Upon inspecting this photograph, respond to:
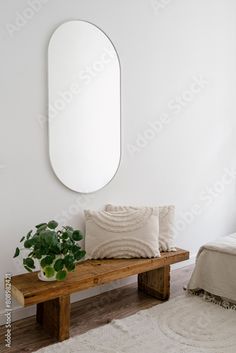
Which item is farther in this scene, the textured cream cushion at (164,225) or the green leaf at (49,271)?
the textured cream cushion at (164,225)

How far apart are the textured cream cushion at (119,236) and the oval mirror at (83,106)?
0.27m

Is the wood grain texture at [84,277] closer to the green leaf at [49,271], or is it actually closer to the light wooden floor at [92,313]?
the green leaf at [49,271]

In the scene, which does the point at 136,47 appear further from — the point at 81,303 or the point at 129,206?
the point at 81,303

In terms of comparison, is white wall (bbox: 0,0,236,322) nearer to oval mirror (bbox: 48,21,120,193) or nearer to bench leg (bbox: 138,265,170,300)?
oval mirror (bbox: 48,21,120,193)

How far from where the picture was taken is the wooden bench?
2023 mm

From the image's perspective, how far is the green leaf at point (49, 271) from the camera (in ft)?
6.81

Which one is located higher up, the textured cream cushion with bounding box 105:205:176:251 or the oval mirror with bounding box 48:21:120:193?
the oval mirror with bounding box 48:21:120:193

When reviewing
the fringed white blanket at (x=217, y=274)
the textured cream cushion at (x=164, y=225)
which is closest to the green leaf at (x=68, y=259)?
the textured cream cushion at (x=164, y=225)

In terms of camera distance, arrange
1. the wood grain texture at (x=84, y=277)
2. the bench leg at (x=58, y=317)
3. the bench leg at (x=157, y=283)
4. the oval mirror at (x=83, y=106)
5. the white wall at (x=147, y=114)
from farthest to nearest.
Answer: the bench leg at (x=157, y=283)
the oval mirror at (x=83, y=106)
the white wall at (x=147, y=114)
the bench leg at (x=58, y=317)
the wood grain texture at (x=84, y=277)

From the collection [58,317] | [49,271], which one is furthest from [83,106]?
[58,317]

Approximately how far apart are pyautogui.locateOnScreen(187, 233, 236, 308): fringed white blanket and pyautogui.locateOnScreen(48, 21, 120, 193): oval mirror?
96 cm

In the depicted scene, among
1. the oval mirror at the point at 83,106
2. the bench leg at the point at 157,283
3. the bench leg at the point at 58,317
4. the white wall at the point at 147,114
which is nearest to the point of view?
the bench leg at the point at 58,317

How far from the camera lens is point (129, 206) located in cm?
281

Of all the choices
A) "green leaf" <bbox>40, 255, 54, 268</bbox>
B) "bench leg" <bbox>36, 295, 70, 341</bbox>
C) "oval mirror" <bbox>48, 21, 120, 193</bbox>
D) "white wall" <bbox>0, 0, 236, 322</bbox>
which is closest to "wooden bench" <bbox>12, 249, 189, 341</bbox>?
"bench leg" <bbox>36, 295, 70, 341</bbox>
